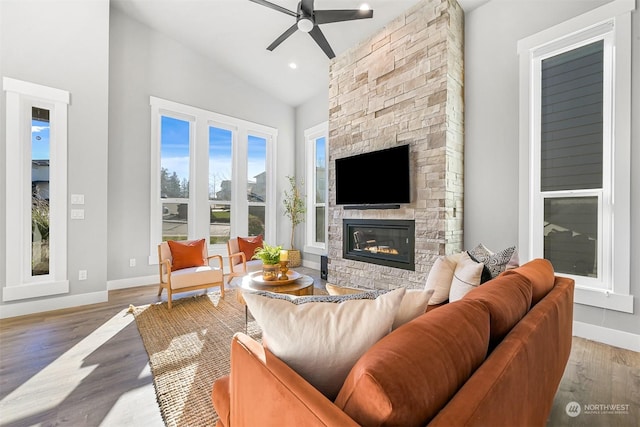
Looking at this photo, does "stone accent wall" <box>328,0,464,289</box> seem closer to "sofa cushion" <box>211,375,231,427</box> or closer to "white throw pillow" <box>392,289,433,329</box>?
"white throw pillow" <box>392,289,433,329</box>

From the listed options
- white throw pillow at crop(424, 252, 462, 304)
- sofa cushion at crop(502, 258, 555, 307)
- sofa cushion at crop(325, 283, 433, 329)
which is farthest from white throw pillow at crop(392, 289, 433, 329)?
white throw pillow at crop(424, 252, 462, 304)

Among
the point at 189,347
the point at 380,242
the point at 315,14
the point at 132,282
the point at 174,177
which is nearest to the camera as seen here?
the point at 189,347

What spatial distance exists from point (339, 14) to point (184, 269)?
3.34 m

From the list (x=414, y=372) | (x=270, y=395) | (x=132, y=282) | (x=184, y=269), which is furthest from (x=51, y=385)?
(x=132, y=282)

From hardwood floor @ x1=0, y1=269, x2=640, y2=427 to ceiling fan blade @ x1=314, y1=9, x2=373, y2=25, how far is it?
3.51 meters

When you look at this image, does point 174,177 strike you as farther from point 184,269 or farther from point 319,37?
point 319,37

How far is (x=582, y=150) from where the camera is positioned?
102 inches

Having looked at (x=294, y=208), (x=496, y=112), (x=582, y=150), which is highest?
(x=496, y=112)

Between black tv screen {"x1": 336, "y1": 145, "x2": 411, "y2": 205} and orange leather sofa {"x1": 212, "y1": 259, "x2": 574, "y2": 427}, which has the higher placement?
black tv screen {"x1": 336, "y1": 145, "x2": 411, "y2": 205}

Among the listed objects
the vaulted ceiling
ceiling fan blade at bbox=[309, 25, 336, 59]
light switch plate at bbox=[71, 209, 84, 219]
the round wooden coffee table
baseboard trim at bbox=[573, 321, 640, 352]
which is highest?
the vaulted ceiling

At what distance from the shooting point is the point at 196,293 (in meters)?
3.80

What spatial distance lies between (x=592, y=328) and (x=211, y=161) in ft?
17.7

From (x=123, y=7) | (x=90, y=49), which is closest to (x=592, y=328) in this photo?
(x=90, y=49)

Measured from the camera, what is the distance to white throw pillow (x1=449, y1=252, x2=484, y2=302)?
1.72 m
